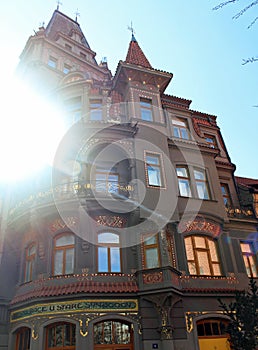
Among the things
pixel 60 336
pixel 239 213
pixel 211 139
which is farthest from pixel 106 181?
pixel 211 139

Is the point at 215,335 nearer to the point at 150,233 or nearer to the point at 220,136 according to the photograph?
the point at 150,233

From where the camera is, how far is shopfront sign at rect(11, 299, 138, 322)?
14055 mm

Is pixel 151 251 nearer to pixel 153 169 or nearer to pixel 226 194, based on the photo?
pixel 153 169

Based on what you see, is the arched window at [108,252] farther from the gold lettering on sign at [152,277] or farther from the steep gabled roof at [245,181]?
the steep gabled roof at [245,181]

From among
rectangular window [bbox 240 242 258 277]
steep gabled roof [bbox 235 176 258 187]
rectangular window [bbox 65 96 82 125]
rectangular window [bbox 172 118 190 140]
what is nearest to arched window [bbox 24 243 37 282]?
rectangular window [bbox 65 96 82 125]

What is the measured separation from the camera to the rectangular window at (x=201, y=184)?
19.1 metres

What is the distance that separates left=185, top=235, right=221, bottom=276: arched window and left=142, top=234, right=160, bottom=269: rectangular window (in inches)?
78.2

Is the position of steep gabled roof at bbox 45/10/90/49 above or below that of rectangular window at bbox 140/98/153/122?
above

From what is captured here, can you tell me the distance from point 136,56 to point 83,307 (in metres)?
16.9

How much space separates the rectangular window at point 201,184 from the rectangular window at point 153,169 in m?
2.56

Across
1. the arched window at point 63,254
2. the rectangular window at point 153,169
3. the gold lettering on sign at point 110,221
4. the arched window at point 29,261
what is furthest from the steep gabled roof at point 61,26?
the arched window at point 63,254

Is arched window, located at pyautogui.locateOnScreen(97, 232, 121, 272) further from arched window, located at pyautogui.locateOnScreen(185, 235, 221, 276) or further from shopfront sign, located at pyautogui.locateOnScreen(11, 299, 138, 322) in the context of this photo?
arched window, located at pyautogui.locateOnScreen(185, 235, 221, 276)

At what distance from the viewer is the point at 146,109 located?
2061cm

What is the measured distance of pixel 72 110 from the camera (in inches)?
802
